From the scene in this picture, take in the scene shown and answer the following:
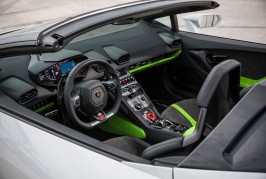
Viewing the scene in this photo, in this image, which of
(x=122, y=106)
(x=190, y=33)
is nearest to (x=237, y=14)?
(x=190, y=33)

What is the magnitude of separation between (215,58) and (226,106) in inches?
71.1

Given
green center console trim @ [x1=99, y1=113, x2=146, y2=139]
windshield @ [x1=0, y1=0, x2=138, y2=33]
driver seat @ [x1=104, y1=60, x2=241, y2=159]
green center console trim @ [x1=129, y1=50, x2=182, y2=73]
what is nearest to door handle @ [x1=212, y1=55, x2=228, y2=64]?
green center console trim @ [x1=129, y1=50, x2=182, y2=73]

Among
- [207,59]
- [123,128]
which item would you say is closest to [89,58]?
[123,128]

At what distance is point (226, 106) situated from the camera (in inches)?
71.1

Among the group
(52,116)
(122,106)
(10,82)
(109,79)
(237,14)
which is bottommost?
(237,14)

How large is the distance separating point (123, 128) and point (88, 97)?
0.74 metres

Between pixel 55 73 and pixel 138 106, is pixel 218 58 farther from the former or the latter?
pixel 55 73

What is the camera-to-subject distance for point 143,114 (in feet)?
10.5

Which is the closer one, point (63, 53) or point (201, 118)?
point (201, 118)

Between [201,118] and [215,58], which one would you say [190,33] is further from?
[201,118]

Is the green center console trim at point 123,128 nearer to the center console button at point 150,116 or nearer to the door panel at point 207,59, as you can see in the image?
the center console button at point 150,116

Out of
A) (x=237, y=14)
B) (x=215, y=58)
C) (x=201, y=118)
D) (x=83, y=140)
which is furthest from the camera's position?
(x=237, y=14)

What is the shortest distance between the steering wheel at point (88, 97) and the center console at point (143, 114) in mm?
488

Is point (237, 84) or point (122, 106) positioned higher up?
point (237, 84)
